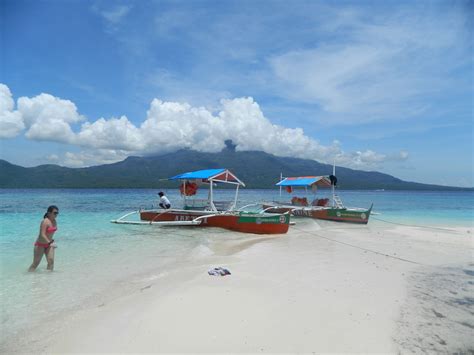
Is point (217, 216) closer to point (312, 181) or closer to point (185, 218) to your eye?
point (185, 218)

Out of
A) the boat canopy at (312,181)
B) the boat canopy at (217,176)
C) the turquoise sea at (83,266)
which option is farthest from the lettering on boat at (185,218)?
the boat canopy at (312,181)

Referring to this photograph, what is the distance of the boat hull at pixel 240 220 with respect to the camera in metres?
15.4

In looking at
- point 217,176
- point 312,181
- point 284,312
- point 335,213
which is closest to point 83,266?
point 284,312

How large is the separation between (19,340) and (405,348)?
5.59m

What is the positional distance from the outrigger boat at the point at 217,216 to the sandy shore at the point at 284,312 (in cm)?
640

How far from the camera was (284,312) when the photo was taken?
16.8ft

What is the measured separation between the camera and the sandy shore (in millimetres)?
4168

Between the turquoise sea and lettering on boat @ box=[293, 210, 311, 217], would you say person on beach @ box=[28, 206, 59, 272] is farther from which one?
lettering on boat @ box=[293, 210, 311, 217]

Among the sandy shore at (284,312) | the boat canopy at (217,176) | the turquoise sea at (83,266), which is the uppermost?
the boat canopy at (217,176)

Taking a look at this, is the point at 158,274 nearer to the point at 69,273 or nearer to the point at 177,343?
the point at 69,273

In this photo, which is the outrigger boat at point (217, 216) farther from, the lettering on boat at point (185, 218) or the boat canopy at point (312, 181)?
the boat canopy at point (312, 181)

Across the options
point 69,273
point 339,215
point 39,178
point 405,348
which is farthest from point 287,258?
point 39,178

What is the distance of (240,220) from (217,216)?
4.71 feet

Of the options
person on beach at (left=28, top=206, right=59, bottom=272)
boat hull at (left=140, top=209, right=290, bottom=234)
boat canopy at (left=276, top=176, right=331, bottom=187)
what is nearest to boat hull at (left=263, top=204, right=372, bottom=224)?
boat canopy at (left=276, top=176, right=331, bottom=187)
